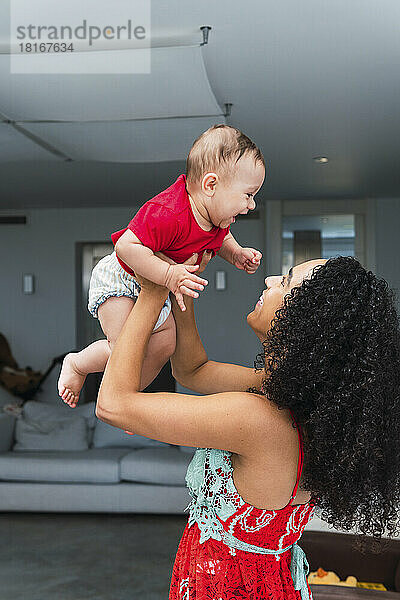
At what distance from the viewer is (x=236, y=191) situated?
51.0 inches

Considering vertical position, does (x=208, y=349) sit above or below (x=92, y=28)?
below

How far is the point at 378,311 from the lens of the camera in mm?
1274

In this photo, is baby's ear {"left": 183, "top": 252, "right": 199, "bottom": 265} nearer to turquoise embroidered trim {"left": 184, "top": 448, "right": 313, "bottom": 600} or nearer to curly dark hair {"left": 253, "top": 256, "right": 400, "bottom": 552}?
curly dark hair {"left": 253, "top": 256, "right": 400, "bottom": 552}

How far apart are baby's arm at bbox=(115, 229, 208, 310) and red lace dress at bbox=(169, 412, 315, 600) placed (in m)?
0.39

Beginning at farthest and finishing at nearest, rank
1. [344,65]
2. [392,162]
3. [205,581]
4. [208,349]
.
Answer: [208,349] → [392,162] → [344,65] → [205,581]

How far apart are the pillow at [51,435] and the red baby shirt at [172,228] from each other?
4.76 meters

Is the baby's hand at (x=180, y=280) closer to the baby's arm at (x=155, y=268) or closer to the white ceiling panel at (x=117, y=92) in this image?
the baby's arm at (x=155, y=268)

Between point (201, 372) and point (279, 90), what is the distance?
6.89ft

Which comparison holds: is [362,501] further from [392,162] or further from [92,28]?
[392,162]

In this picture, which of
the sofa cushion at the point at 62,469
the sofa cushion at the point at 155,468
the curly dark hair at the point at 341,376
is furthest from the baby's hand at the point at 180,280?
the sofa cushion at the point at 62,469

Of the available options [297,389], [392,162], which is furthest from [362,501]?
[392,162]

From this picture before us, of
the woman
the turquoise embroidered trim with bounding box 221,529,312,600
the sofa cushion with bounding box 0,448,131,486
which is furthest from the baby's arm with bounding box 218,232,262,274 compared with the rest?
the sofa cushion with bounding box 0,448,131,486

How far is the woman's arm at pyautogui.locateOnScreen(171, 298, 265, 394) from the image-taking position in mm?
1581

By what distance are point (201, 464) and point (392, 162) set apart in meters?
4.08
